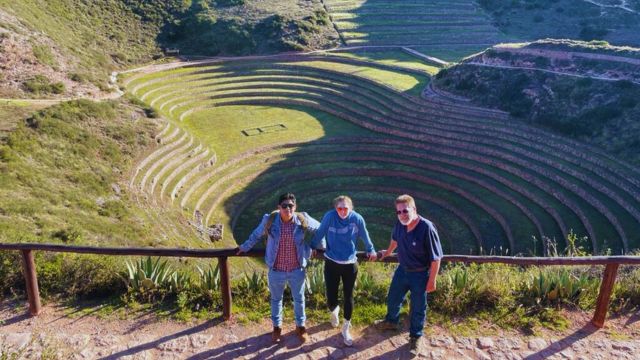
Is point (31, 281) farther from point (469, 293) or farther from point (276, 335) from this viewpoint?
point (469, 293)

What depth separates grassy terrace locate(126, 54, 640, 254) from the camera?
1739 centimetres

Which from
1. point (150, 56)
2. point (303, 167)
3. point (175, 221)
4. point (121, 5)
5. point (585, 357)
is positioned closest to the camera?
point (585, 357)

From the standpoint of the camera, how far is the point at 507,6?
48750mm

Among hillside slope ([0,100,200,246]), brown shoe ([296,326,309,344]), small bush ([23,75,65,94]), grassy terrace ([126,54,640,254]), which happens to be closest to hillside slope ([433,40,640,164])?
grassy terrace ([126,54,640,254])

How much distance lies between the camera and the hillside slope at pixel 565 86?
21016mm

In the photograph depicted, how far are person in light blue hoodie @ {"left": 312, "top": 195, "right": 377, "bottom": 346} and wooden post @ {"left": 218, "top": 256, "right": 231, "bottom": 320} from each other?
3.90ft

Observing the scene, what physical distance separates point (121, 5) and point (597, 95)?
31698 millimetres

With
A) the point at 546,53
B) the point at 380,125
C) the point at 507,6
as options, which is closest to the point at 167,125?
the point at 380,125

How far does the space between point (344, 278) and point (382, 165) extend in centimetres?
1648

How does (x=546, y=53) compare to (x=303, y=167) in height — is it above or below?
above

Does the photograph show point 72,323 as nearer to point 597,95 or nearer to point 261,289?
point 261,289

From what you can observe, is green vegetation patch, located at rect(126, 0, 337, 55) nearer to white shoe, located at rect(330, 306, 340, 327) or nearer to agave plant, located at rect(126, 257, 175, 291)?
agave plant, located at rect(126, 257, 175, 291)

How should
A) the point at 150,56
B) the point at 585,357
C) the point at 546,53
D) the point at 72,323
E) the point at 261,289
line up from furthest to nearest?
the point at 150,56, the point at 546,53, the point at 261,289, the point at 72,323, the point at 585,357

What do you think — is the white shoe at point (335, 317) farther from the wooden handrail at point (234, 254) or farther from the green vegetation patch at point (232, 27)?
the green vegetation patch at point (232, 27)
